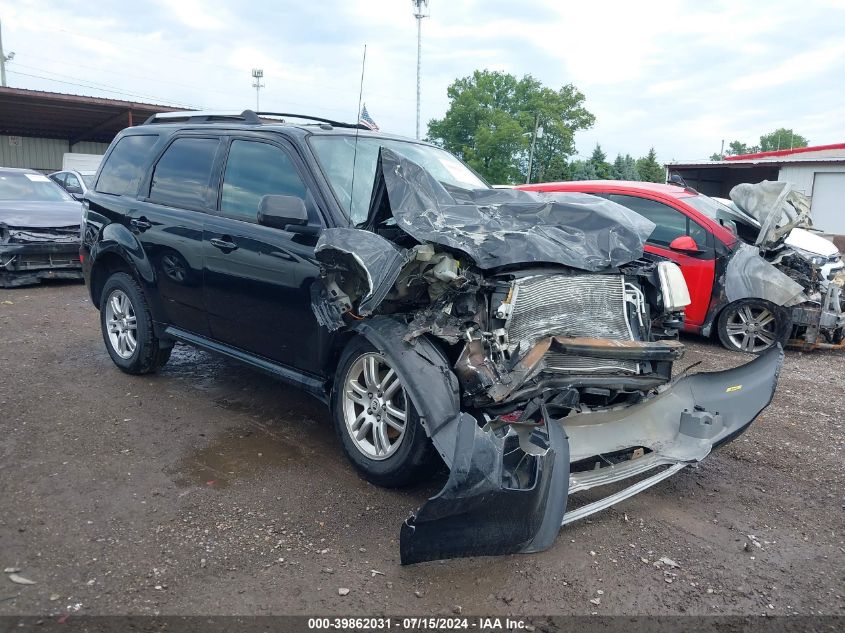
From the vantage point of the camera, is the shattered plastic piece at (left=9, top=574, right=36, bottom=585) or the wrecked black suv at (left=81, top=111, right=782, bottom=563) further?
the wrecked black suv at (left=81, top=111, right=782, bottom=563)

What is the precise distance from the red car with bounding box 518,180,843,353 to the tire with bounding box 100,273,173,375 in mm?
4865

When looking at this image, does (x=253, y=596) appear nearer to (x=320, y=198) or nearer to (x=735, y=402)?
(x=320, y=198)

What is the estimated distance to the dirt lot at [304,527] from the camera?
287cm

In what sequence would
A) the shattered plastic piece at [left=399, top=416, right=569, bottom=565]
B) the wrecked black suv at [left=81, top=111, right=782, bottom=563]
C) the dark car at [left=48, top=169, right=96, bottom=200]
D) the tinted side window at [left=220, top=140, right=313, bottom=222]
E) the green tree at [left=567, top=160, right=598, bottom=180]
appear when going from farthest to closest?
the green tree at [left=567, top=160, right=598, bottom=180] → the dark car at [left=48, top=169, right=96, bottom=200] → the tinted side window at [left=220, top=140, right=313, bottom=222] → the wrecked black suv at [left=81, top=111, right=782, bottom=563] → the shattered plastic piece at [left=399, top=416, right=569, bottom=565]

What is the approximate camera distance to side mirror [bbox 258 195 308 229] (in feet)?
13.0

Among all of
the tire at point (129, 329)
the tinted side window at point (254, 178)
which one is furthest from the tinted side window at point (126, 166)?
the tinted side window at point (254, 178)

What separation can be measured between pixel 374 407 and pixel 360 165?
5.57ft

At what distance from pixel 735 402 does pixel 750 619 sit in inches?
61.9

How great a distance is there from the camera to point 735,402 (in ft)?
13.4

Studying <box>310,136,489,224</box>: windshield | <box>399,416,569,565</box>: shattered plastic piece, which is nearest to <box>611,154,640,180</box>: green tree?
<box>310,136,489,224</box>: windshield

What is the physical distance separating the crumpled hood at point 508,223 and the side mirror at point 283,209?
44 centimetres

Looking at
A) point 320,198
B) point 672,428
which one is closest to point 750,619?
point 672,428

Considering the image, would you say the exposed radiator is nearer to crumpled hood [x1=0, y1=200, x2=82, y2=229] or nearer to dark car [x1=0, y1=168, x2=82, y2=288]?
dark car [x1=0, y1=168, x2=82, y2=288]

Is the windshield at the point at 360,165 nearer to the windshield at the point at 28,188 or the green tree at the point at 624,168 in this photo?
the windshield at the point at 28,188
